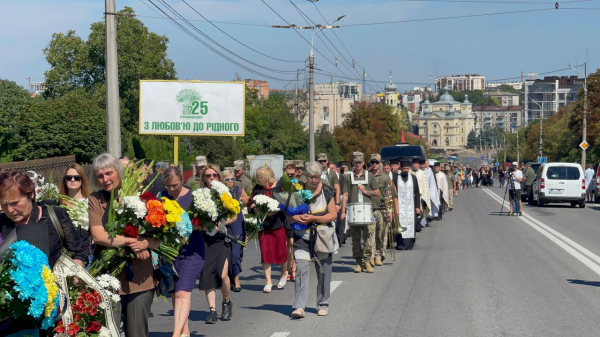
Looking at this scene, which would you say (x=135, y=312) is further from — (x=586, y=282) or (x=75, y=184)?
(x=586, y=282)

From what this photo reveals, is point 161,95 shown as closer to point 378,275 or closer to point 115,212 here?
point 378,275

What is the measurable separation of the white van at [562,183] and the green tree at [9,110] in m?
23.8

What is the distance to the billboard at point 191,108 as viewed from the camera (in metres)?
31.5

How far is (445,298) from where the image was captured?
10625mm

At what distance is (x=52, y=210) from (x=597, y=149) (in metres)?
55.3

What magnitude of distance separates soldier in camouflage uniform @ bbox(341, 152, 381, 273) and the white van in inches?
856

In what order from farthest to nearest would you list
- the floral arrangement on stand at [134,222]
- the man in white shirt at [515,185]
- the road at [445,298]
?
1. the man in white shirt at [515,185]
2. the road at [445,298]
3. the floral arrangement on stand at [134,222]

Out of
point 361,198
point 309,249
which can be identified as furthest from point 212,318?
point 361,198

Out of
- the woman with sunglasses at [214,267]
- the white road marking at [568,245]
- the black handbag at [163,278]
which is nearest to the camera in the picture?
the black handbag at [163,278]

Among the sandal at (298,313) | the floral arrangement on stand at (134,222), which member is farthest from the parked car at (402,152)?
the floral arrangement on stand at (134,222)

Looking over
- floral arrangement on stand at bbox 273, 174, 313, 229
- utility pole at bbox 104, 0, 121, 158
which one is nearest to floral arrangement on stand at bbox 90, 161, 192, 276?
floral arrangement on stand at bbox 273, 174, 313, 229

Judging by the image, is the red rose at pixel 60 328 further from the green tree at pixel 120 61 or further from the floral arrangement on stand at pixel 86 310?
the green tree at pixel 120 61

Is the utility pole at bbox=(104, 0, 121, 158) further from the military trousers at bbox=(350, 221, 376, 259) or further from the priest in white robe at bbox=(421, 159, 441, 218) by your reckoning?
the priest in white robe at bbox=(421, 159, 441, 218)

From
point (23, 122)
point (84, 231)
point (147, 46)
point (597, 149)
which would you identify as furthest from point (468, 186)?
point (84, 231)
